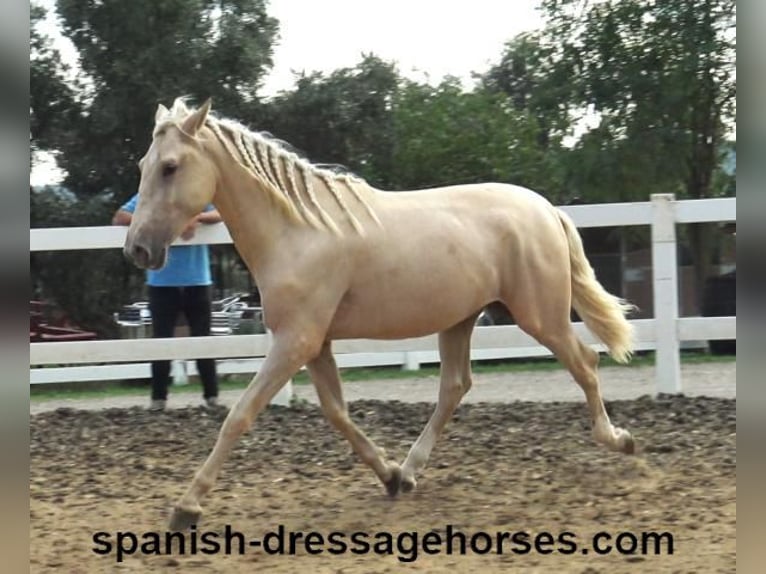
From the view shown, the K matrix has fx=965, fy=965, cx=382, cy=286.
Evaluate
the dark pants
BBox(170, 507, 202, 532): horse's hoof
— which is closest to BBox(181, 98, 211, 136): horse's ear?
BBox(170, 507, 202, 532): horse's hoof

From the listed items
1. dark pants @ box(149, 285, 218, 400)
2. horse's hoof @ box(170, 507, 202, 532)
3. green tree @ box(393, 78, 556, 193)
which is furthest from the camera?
green tree @ box(393, 78, 556, 193)

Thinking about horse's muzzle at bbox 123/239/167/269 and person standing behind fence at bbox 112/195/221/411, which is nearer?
horse's muzzle at bbox 123/239/167/269

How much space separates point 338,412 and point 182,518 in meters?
Answer: 0.84

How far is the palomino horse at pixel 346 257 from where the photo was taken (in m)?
4.01

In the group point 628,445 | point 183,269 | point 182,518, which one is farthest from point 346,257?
point 183,269

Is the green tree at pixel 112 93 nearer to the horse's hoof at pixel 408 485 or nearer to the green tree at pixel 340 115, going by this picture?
the green tree at pixel 340 115

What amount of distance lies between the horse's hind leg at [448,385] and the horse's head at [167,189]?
1.47 m

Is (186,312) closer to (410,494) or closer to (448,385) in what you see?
(448,385)

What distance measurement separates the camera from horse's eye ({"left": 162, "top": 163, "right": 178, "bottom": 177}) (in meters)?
3.99

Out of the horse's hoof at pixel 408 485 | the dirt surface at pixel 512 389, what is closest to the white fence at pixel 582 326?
the dirt surface at pixel 512 389

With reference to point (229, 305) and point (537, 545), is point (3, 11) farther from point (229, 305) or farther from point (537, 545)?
point (229, 305)

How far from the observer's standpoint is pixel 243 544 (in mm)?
3854

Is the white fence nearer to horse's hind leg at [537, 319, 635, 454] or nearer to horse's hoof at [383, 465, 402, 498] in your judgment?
horse's hind leg at [537, 319, 635, 454]

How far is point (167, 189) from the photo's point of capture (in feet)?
13.1
